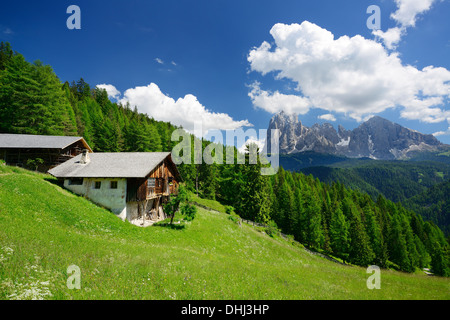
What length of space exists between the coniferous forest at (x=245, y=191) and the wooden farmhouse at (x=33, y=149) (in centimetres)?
840

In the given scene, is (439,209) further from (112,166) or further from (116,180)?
(112,166)

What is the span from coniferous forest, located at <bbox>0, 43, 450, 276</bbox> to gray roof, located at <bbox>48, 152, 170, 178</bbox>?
2225cm

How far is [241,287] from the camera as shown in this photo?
34.2 ft

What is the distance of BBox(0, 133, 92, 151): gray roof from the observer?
3168cm

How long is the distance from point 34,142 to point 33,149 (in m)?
1.61

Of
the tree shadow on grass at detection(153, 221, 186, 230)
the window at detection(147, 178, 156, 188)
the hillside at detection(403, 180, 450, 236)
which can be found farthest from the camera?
the hillside at detection(403, 180, 450, 236)

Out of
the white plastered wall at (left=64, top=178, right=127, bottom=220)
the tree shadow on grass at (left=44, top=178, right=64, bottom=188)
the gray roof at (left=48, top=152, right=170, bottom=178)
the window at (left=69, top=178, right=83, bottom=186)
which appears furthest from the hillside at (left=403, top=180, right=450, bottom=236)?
the tree shadow on grass at (left=44, top=178, right=64, bottom=188)

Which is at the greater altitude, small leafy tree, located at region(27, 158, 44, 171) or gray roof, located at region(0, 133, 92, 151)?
gray roof, located at region(0, 133, 92, 151)

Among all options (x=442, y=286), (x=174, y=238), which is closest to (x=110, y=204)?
(x=174, y=238)

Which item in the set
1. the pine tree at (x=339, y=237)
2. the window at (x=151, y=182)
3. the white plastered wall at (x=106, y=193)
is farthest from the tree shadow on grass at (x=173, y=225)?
the pine tree at (x=339, y=237)

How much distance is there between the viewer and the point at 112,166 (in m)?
26.9

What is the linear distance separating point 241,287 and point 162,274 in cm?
405

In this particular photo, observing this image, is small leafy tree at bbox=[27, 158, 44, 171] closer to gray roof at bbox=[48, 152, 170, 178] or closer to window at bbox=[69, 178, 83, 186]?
gray roof at bbox=[48, 152, 170, 178]
